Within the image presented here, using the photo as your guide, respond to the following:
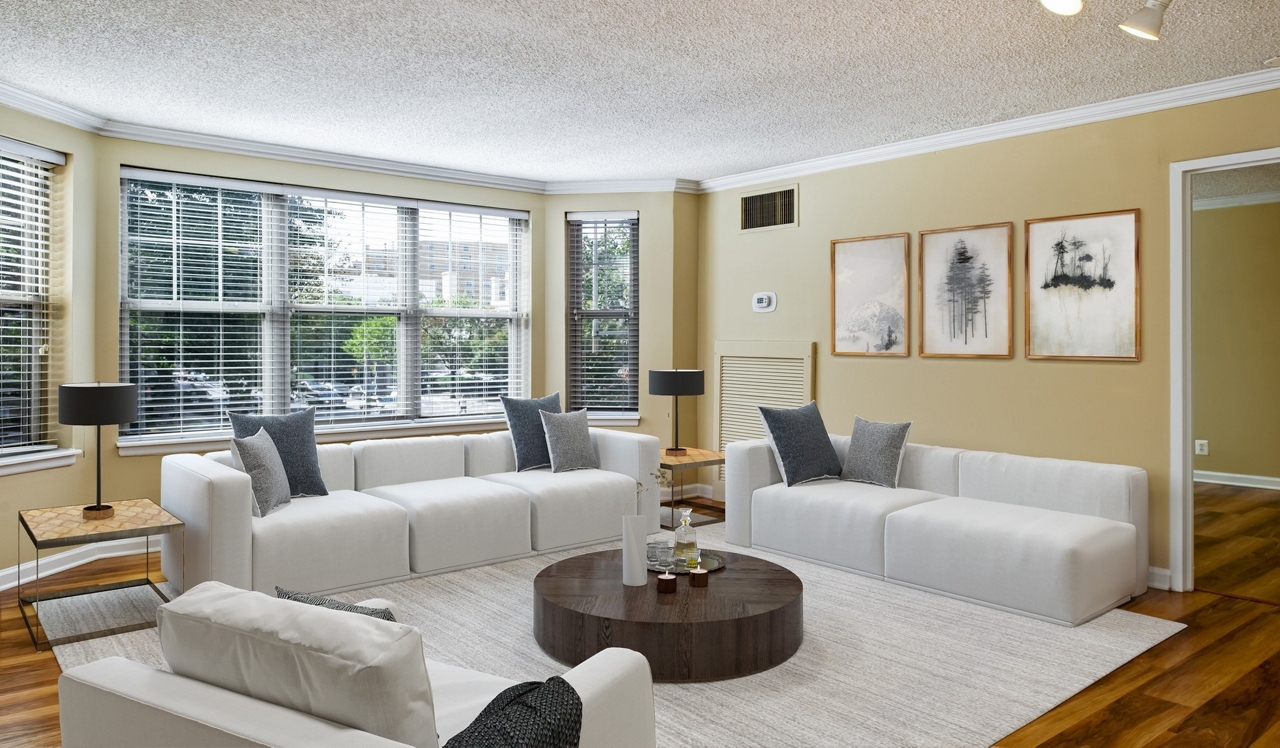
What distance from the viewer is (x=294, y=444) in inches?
185

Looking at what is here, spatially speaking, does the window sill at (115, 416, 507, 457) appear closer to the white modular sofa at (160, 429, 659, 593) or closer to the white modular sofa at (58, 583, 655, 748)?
the white modular sofa at (160, 429, 659, 593)

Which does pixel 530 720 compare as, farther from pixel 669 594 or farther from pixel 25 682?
pixel 25 682

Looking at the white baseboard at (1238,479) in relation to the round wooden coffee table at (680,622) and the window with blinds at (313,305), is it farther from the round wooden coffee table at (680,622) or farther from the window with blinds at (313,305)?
the window with blinds at (313,305)

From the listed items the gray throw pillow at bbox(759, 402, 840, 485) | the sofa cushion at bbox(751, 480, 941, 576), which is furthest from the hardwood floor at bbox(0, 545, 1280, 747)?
the gray throw pillow at bbox(759, 402, 840, 485)

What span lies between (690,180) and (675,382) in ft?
5.94

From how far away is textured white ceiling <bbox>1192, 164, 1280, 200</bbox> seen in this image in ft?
20.4

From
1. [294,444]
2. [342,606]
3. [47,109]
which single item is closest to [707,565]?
[342,606]

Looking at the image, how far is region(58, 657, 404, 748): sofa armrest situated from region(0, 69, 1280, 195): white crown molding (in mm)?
3971

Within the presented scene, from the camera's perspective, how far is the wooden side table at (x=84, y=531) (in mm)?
3672

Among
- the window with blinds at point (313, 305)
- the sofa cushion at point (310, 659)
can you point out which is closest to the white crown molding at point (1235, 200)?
the window with blinds at point (313, 305)

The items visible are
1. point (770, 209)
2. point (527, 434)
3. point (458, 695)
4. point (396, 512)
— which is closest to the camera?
point (458, 695)

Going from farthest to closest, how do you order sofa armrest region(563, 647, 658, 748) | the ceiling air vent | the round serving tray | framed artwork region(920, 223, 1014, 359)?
the ceiling air vent < framed artwork region(920, 223, 1014, 359) < the round serving tray < sofa armrest region(563, 647, 658, 748)

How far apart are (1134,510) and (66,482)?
19.1 feet

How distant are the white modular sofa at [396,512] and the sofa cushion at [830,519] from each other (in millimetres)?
819
